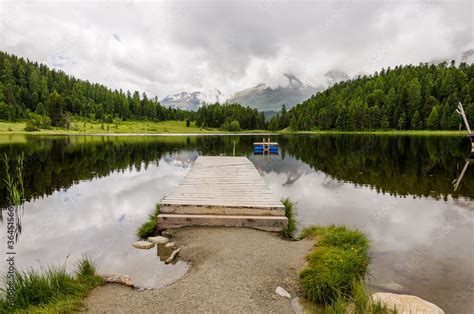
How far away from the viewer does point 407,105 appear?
148 m

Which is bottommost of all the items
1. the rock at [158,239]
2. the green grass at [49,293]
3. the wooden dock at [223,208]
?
the rock at [158,239]

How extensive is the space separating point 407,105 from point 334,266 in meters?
165

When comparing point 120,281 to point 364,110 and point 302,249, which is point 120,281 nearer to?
point 302,249

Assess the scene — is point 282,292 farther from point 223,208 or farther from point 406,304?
point 223,208

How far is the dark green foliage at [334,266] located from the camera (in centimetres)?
750

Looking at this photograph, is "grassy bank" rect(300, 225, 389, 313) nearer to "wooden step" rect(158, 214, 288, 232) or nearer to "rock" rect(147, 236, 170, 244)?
"wooden step" rect(158, 214, 288, 232)

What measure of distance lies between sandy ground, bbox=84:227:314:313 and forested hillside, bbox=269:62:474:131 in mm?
140479

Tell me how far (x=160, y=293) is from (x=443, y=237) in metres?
11.9

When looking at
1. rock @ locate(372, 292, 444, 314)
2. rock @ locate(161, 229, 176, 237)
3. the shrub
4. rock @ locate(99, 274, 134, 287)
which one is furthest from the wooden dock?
the shrub

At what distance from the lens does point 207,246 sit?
10.3 m

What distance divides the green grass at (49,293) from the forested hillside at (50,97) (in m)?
137

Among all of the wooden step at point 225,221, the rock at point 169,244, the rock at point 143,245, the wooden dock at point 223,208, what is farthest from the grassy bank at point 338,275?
the rock at point 143,245

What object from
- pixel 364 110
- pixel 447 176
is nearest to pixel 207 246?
pixel 447 176

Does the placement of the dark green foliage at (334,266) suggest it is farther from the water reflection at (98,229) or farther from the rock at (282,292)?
the water reflection at (98,229)
